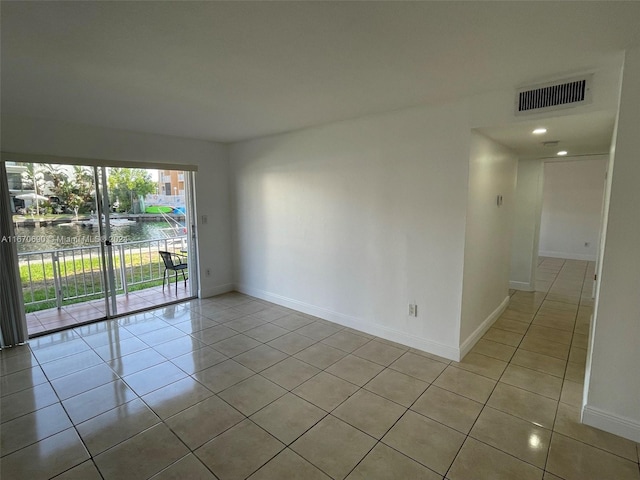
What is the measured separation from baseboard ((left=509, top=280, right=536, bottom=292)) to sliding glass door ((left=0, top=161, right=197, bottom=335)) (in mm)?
5300

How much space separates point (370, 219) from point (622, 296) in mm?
2163

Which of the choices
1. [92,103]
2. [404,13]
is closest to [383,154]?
[404,13]

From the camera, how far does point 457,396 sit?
8.45 feet

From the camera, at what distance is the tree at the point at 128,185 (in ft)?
13.9

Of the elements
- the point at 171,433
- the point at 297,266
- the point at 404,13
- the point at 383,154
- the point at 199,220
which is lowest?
the point at 171,433

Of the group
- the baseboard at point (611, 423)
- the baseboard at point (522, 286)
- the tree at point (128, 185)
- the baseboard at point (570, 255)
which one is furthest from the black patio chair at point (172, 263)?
the baseboard at point (570, 255)

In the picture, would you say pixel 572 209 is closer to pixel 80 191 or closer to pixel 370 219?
pixel 370 219

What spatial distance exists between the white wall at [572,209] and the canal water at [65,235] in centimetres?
858

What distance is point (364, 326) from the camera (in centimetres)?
382

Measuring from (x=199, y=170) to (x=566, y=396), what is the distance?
16.7 feet

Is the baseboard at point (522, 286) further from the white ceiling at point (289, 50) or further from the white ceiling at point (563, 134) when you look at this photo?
the white ceiling at point (289, 50)

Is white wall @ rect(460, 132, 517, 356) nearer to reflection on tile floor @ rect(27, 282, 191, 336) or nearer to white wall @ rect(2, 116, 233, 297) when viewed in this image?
white wall @ rect(2, 116, 233, 297)

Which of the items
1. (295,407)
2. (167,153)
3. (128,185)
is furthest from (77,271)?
(295,407)

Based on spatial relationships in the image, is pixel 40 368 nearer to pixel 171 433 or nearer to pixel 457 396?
pixel 171 433
